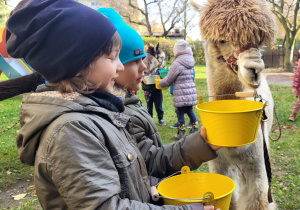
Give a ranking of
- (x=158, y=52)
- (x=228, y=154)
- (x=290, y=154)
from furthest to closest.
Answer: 1. (x=158, y=52)
2. (x=290, y=154)
3. (x=228, y=154)

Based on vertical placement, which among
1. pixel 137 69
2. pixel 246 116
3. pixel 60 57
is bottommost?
pixel 246 116

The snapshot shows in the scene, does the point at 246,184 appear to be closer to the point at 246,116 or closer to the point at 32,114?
the point at 246,116

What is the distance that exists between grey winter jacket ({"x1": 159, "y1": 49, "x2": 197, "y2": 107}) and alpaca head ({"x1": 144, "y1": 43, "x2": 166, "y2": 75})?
1.55m

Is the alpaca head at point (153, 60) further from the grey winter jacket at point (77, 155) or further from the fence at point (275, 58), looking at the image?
the fence at point (275, 58)

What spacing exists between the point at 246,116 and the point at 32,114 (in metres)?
0.99

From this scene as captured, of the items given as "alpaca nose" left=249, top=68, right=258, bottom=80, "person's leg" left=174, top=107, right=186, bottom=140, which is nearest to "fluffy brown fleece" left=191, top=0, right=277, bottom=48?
"alpaca nose" left=249, top=68, right=258, bottom=80

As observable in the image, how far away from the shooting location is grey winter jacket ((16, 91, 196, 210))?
1.01 meters

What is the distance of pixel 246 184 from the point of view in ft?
8.54

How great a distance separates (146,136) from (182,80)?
13.7 ft

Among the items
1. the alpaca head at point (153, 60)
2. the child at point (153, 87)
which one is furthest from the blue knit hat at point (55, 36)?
the alpaca head at point (153, 60)

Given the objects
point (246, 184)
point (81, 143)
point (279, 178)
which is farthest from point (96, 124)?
point (279, 178)

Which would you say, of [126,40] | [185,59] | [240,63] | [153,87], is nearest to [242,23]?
[240,63]

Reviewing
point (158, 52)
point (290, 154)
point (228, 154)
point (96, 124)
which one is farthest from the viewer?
point (158, 52)

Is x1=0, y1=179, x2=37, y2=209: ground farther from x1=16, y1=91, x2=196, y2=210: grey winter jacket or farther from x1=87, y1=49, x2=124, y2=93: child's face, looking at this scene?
x1=87, y1=49, x2=124, y2=93: child's face
